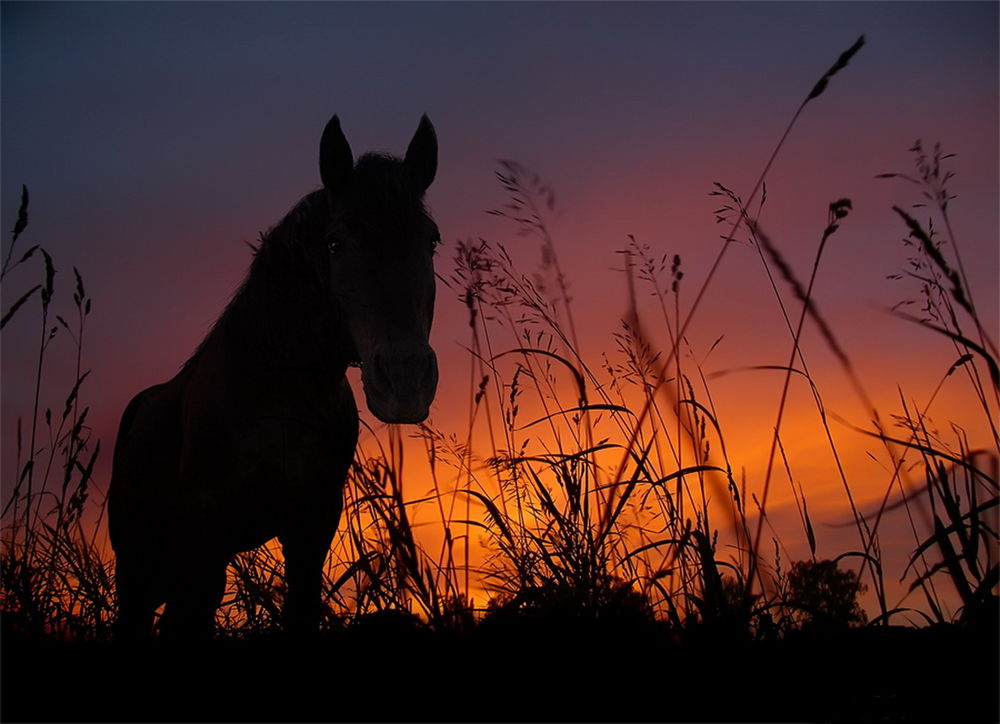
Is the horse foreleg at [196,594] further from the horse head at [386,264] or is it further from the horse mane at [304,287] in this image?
the horse head at [386,264]

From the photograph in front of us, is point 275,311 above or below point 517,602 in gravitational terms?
above

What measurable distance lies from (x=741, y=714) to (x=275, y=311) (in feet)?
8.24

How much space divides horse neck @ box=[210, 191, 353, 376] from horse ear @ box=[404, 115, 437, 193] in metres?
0.45

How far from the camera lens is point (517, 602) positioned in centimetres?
229

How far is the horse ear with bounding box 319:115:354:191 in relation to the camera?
3.41 metres

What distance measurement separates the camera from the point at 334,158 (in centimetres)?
343

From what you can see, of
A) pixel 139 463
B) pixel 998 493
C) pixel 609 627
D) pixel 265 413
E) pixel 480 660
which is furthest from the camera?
pixel 139 463

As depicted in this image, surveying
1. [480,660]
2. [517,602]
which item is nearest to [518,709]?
[480,660]

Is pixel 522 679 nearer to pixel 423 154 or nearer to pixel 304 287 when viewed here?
pixel 304 287

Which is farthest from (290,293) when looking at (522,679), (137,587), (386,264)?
(522,679)

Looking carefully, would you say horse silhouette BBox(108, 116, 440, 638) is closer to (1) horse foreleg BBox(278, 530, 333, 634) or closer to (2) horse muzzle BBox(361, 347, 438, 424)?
(1) horse foreleg BBox(278, 530, 333, 634)

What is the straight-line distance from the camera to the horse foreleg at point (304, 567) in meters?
3.20

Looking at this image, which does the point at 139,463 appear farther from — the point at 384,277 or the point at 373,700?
the point at 373,700

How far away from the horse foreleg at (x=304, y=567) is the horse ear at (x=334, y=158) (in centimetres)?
151
